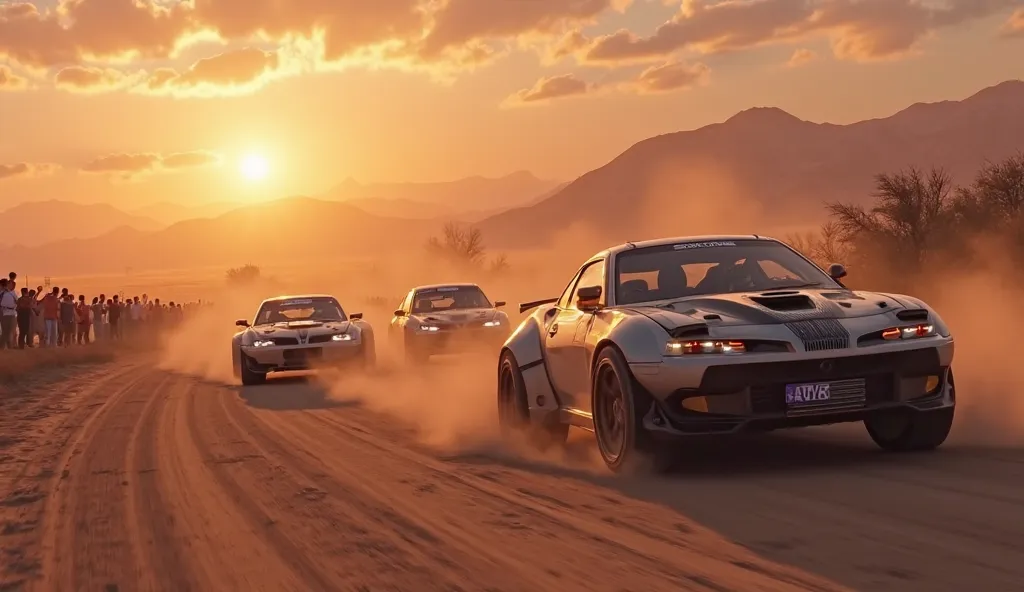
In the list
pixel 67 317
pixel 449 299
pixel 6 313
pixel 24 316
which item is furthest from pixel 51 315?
pixel 449 299

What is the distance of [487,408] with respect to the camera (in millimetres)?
12570

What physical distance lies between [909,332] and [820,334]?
2.04ft

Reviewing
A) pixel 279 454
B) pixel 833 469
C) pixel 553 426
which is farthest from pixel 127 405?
pixel 833 469

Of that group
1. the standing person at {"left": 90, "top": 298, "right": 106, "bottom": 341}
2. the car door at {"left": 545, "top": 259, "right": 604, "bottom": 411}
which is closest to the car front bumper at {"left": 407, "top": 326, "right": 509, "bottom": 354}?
the car door at {"left": 545, "top": 259, "right": 604, "bottom": 411}

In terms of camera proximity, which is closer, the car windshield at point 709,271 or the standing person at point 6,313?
the car windshield at point 709,271

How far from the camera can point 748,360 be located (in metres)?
7.04

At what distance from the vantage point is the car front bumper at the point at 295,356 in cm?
1945

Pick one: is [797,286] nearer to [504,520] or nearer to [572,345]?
[572,345]

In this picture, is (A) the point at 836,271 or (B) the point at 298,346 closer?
(A) the point at 836,271

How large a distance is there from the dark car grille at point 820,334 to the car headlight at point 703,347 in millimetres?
326

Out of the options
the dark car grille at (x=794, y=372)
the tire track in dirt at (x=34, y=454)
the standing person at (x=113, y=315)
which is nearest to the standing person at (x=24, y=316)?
the tire track in dirt at (x=34, y=454)

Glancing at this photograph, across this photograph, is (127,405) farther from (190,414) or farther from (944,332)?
(944,332)

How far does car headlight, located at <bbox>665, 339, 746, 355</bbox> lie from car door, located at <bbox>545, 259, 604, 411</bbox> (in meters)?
1.22

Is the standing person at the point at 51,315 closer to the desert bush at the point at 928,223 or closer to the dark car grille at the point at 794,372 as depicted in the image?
the desert bush at the point at 928,223
